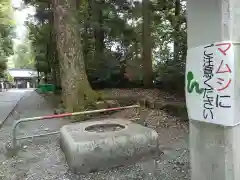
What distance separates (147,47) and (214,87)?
12.2 metres

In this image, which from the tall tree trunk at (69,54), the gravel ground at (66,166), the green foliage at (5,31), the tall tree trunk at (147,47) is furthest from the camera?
the green foliage at (5,31)

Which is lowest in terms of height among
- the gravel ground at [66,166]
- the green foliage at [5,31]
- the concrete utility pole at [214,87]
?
the gravel ground at [66,166]

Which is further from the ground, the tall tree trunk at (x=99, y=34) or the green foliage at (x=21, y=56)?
→ the green foliage at (x=21, y=56)

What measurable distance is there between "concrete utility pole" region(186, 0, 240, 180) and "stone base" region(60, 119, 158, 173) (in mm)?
1988

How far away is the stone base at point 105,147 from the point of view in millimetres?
4855

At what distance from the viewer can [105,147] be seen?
197 inches

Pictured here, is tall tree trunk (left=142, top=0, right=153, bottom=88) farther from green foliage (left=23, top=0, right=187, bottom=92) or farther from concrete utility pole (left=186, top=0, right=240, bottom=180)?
concrete utility pole (left=186, top=0, right=240, bottom=180)

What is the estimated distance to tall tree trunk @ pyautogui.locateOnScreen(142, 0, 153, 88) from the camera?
1488 cm

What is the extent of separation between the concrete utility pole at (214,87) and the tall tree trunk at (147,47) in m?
11.7

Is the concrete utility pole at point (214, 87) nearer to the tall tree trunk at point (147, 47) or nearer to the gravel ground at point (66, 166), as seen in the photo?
the gravel ground at point (66, 166)

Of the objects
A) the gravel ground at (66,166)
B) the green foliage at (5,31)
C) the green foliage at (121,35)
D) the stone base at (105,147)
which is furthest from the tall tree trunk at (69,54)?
the green foliage at (5,31)

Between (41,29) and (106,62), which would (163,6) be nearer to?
(106,62)

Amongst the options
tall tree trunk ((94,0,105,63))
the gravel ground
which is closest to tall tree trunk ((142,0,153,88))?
tall tree trunk ((94,0,105,63))

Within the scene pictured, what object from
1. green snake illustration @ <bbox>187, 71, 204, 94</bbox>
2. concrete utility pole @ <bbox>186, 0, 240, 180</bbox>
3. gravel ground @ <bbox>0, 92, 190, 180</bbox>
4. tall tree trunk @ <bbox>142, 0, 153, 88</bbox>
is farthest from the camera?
tall tree trunk @ <bbox>142, 0, 153, 88</bbox>
